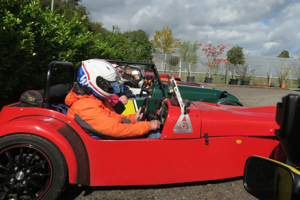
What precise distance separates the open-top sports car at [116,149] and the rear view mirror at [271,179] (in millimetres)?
1106

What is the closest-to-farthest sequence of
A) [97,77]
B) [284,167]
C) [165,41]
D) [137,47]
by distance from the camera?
[284,167], [97,77], [137,47], [165,41]

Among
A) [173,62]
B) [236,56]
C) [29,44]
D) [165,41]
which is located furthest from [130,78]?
[165,41]

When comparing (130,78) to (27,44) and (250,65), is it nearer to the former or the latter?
(27,44)

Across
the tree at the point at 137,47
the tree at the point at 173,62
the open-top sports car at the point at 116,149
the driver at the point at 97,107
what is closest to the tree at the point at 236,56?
the tree at the point at 173,62

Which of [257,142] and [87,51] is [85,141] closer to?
[257,142]

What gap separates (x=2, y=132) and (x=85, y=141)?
77 centimetres

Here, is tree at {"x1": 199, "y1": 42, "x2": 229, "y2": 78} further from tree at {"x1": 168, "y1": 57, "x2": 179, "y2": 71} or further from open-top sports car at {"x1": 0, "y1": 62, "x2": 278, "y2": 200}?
open-top sports car at {"x1": 0, "y1": 62, "x2": 278, "y2": 200}

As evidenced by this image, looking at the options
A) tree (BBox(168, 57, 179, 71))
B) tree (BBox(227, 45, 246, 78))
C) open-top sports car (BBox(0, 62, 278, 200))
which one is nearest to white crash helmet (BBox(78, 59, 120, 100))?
open-top sports car (BBox(0, 62, 278, 200))

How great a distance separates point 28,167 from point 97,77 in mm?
1094


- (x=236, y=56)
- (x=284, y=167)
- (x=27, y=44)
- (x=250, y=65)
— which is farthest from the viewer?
(x=250, y=65)

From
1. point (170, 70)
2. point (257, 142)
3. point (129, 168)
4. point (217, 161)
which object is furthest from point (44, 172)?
point (170, 70)

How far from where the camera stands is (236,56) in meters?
22.5

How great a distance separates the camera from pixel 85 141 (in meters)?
2.21

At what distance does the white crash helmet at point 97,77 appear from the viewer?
2324 mm
